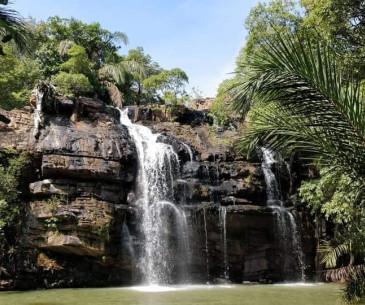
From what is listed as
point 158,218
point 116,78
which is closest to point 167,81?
point 116,78

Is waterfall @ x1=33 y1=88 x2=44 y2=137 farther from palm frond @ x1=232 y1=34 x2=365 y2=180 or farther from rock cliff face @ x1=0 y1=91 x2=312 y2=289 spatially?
palm frond @ x1=232 y1=34 x2=365 y2=180

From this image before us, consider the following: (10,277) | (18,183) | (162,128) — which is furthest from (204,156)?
(10,277)

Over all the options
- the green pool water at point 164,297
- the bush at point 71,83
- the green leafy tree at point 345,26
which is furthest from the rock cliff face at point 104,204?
the green leafy tree at point 345,26

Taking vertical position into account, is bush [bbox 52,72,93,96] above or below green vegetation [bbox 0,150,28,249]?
above

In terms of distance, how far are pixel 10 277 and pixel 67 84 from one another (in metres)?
12.1

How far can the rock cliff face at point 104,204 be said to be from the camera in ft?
49.0

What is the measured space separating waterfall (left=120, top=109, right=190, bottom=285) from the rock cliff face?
361 mm

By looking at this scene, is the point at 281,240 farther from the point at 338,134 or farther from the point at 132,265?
the point at 338,134

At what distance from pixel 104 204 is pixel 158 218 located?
2175 millimetres

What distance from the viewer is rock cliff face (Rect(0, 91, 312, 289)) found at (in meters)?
14.9

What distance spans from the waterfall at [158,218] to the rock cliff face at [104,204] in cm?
36

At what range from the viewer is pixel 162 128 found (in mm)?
21828

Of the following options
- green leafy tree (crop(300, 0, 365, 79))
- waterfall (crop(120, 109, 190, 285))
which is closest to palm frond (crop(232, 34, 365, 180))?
green leafy tree (crop(300, 0, 365, 79))

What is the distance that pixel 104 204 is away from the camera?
15547 millimetres
